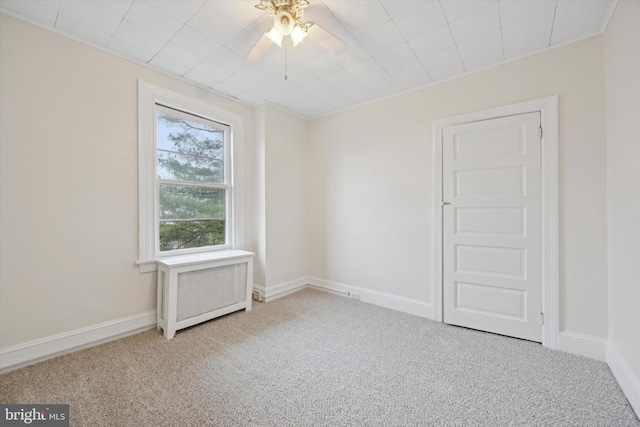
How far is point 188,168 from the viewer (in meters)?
2.83

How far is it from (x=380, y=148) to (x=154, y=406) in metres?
3.01

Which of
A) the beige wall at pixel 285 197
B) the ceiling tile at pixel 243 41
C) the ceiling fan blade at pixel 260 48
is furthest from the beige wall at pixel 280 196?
the ceiling fan blade at pixel 260 48

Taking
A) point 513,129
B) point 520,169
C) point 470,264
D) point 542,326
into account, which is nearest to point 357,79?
point 513,129

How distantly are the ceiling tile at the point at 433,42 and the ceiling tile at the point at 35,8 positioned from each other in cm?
255

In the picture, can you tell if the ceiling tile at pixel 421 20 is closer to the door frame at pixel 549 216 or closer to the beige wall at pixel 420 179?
the beige wall at pixel 420 179

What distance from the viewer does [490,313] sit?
2.39 metres

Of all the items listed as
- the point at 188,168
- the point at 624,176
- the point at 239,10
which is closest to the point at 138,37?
the point at 239,10

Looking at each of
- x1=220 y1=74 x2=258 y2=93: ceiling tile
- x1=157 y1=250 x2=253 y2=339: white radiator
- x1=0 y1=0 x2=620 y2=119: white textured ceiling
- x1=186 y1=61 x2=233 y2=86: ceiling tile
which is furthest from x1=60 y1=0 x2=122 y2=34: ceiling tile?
x1=157 y1=250 x2=253 y2=339: white radiator

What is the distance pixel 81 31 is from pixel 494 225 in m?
3.76

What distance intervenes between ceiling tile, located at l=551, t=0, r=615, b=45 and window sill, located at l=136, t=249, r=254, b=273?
328cm

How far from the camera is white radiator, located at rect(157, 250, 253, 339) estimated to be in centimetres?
233

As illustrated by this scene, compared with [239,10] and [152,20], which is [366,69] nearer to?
[239,10]

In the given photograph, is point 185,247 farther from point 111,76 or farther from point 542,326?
point 542,326

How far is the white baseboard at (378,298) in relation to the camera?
2.77m
